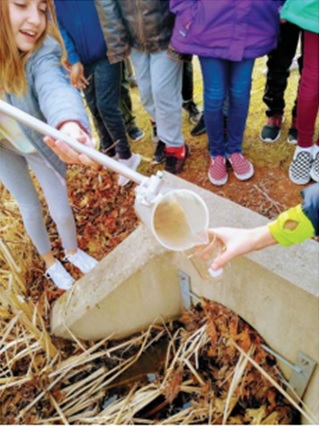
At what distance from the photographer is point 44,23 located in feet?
5.34

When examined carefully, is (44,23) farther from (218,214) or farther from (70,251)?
(70,251)

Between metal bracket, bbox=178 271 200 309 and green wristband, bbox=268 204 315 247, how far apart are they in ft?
3.04

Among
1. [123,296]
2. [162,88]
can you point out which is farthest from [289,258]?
[162,88]

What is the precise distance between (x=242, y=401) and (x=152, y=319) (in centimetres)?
71

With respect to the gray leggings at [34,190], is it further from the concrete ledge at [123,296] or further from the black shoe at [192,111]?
the black shoe at [192,111]

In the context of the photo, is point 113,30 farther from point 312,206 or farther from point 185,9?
point 312,206

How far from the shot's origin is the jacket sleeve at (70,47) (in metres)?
2.37

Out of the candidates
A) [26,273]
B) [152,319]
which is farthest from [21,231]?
[152,319]

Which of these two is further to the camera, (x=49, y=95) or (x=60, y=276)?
(x=60, y=276)

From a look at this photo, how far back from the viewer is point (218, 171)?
2742mm

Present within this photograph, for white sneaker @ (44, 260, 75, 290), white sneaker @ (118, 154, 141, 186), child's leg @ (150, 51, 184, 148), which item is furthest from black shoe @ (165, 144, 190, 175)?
white sneaker @ (44, 260, 75, 290)

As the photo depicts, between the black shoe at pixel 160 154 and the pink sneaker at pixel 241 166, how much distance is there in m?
0.52

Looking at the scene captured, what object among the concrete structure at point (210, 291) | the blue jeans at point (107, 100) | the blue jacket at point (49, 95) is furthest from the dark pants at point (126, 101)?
the blue jacket at point (49, 95)

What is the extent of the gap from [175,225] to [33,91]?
33.8 inches
